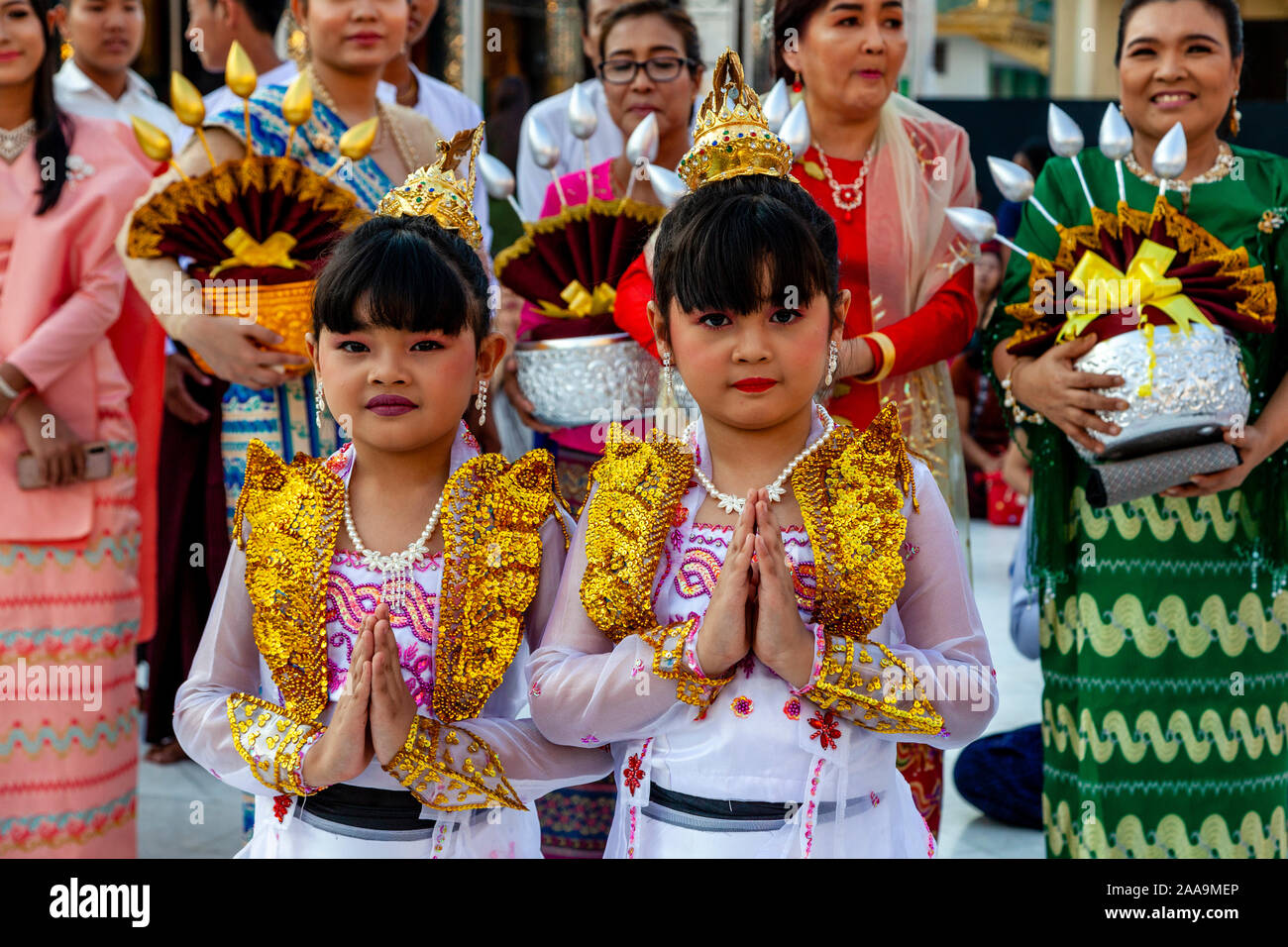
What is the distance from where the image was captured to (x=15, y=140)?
251 centimetres

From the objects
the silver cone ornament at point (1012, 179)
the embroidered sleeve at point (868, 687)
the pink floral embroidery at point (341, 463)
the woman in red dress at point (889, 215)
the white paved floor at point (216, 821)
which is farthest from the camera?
the white paved floor at point (216, 821)

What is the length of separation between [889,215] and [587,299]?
53 centimetres

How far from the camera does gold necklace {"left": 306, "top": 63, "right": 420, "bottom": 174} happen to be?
246 centimetres

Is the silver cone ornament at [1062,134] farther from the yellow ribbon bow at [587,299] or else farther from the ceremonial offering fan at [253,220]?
the ceremonial offering fan at [253,220]

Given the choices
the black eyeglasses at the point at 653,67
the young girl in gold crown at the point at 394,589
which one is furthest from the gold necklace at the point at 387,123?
the young girl in gold crown at the point at 394,589

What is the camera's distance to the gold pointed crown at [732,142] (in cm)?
166

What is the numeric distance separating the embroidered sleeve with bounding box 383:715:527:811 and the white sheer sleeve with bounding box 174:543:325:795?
0.12 m

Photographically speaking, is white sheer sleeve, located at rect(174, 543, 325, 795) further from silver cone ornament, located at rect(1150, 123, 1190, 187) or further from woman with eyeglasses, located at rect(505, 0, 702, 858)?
silver cone ornament, located at rect(1150, 123, 1190, 187)

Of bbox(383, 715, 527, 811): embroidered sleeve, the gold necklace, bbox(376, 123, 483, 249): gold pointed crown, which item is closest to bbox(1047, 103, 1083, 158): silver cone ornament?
bbox(376, 123, 483, 249): gold pointed crown

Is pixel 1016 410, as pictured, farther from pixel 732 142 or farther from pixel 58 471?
pixel 58 471

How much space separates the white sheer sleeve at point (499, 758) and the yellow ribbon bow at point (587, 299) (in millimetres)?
538

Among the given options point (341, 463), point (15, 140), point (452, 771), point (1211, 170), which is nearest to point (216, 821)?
point (15, 140)

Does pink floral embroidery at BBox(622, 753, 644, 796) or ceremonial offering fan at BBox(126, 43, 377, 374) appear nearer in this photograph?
pink floral embroidery at BBox(622, 753, 644, 796)

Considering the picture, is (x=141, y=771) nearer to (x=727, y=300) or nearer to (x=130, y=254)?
(x=130, y=254)
